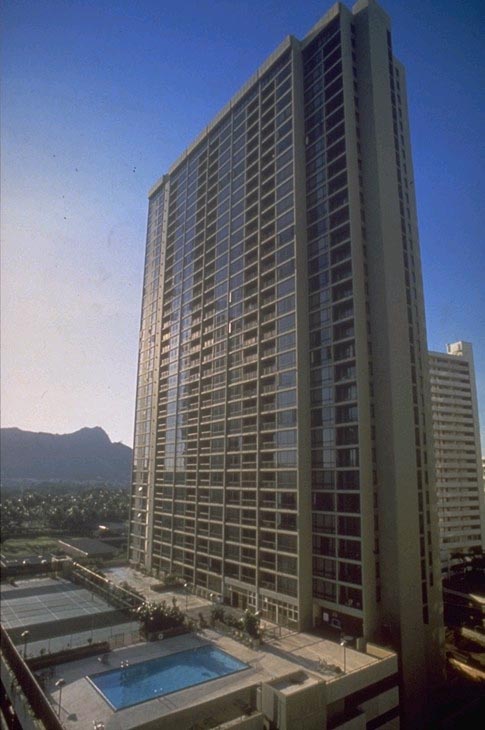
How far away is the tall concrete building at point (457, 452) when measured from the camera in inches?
4281

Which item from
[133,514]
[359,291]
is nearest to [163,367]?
[133,514]

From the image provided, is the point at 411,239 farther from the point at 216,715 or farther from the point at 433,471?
the point at 216,715

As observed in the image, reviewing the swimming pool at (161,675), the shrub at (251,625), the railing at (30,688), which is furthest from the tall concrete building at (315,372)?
the railing at (30,688)

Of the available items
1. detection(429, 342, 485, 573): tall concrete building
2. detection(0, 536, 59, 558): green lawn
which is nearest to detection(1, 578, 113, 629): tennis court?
detection(0, 536, 59, 558): green lawn

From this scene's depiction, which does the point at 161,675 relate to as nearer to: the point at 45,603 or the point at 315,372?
the point at 45,603

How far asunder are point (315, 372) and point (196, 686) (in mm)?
33168

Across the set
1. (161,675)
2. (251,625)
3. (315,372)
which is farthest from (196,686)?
(315,372)

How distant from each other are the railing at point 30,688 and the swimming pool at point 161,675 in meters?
4.03

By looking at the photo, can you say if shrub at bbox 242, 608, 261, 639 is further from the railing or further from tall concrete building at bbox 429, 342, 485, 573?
tall concrete building at bbox 429, 342, 485, 573

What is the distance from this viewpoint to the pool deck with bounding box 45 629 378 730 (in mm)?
29141

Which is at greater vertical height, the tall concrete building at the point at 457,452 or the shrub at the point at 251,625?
the tall concrete building at the point at 457,452

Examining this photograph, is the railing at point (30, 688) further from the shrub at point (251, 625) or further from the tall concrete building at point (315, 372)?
the tall concrete building at point (315, 372)

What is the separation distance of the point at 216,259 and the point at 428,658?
60265 mm

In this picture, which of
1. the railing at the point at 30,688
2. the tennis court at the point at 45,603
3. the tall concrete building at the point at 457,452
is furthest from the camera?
the tall concrete building at the point at 457,452
